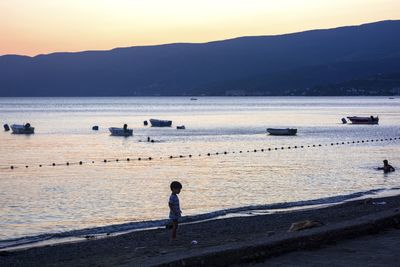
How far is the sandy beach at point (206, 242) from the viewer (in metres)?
10.2

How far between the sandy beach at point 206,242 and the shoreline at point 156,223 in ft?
3.67

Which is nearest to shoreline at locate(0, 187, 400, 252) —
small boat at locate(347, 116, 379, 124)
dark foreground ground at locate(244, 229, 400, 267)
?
dark foreground ground at locate(244, 229, 400, 267)

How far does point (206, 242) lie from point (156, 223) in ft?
23.6

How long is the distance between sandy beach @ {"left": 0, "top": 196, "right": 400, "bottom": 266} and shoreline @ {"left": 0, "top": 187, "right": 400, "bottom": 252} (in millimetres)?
1120

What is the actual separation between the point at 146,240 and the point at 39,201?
12.2m

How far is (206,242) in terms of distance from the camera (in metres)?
15.6

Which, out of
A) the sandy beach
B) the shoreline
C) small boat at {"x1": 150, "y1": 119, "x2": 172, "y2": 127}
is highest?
the sandy beach

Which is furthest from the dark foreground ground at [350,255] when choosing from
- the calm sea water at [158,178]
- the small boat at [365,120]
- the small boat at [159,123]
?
the small boat at [159,123]

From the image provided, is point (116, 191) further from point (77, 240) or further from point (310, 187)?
point (77, 240)

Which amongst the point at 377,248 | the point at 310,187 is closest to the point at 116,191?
the point at 310,187

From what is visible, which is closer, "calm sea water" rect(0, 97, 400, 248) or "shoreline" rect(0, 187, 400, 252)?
"shoreline" rect(0, 187, 400, 252)

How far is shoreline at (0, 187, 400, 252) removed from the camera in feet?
64.8

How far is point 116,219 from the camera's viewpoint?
78.3 ft

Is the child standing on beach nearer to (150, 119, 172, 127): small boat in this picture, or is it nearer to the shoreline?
the shoreline
